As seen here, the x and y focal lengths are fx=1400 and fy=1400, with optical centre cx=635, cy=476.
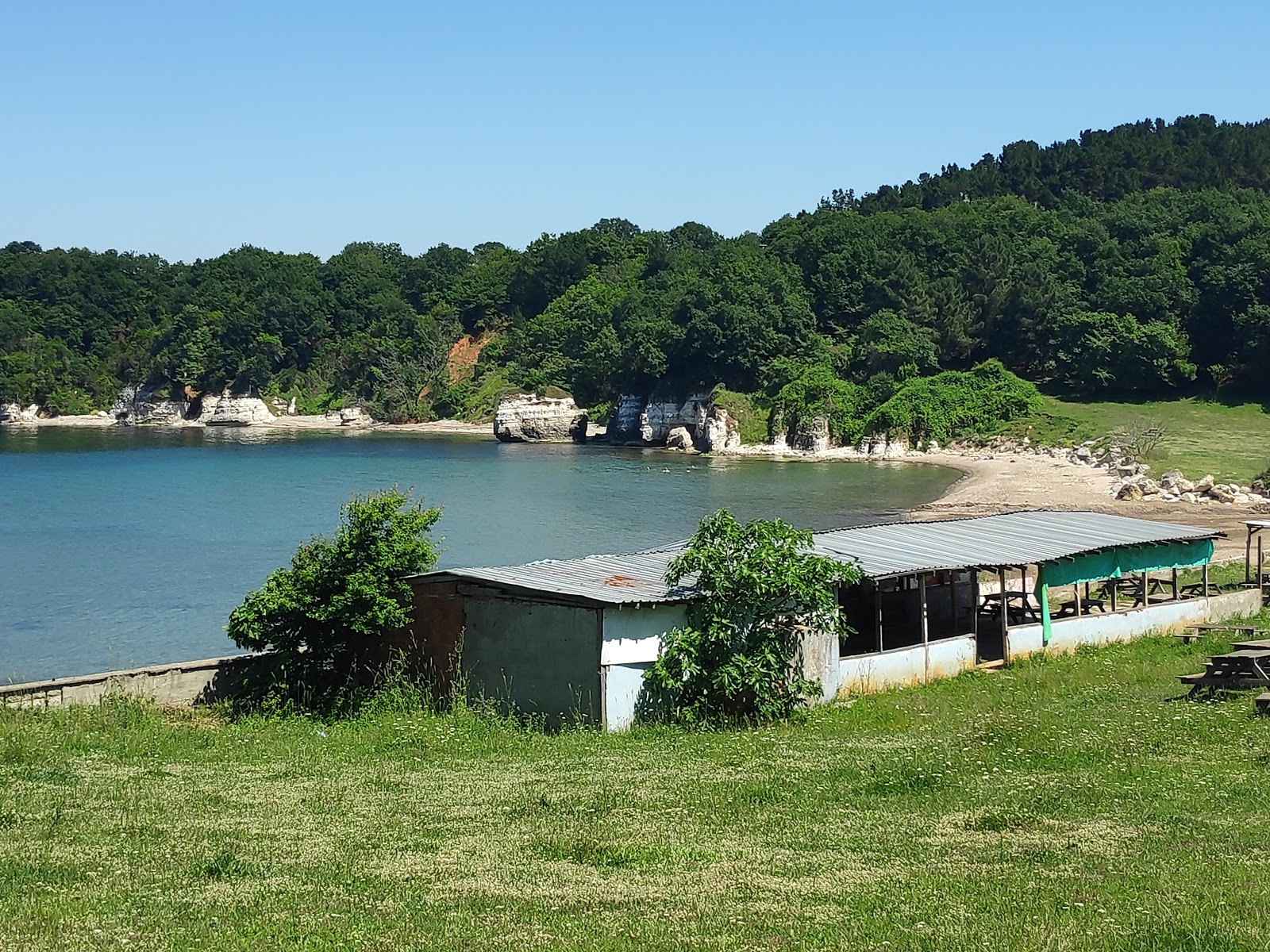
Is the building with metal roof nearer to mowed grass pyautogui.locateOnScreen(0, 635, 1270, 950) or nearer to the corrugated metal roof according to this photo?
the corrugated metal roof

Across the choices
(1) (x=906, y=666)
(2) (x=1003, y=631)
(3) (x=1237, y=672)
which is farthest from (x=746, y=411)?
(3) (x=1237, y=672)

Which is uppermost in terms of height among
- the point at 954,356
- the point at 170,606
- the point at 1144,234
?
the point at 1144,234

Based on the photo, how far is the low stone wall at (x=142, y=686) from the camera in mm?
20250

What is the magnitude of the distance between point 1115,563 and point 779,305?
3161 inches

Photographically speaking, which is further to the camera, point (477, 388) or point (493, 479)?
point (477, 388)

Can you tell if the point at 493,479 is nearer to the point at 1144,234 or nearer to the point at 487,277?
the point at 1144,234

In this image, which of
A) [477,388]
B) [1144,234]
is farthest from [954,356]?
[477,388]

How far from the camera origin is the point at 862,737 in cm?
A: 1747

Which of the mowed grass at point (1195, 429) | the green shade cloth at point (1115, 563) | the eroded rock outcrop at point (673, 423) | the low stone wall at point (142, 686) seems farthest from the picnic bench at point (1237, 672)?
the eroded rock outcrop at point (673, 423)

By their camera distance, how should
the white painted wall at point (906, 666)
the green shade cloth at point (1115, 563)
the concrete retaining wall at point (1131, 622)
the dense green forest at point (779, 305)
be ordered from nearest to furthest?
the white painted wall at point (906, 666) → the concrete retaining wall at point (1131, 622) → the green shade cloth at point (1115, 563) → the dense green forest at point (779, 305)

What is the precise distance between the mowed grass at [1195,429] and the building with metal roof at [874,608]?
1401 inches

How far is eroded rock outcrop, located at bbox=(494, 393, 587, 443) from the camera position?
4350 inches

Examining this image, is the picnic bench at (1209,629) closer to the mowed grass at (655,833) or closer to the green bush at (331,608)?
the mowed grass at (655,833)

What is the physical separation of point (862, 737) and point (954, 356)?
8566cm
